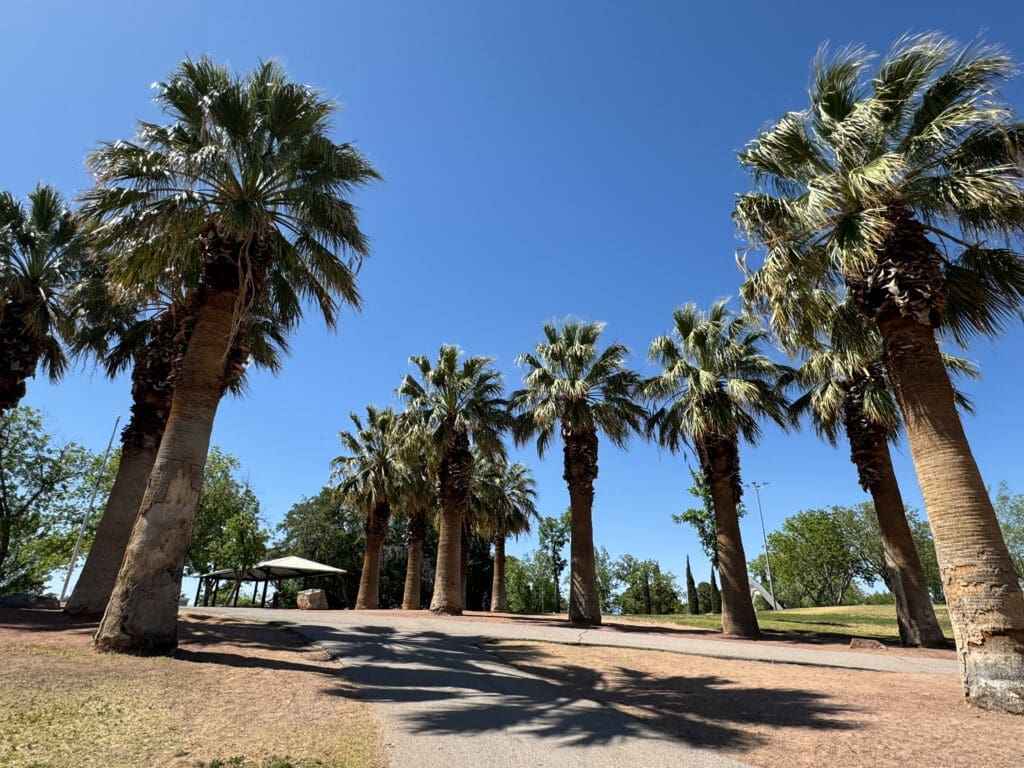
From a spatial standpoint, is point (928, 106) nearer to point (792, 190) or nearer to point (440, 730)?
point (792, 190)

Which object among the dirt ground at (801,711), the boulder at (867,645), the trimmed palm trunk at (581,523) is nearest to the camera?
the dirt ground at (801,711)

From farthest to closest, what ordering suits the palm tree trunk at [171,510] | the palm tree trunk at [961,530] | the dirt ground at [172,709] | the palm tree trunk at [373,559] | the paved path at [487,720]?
the palm tree trunk at [373,559] → the palm tree trunk at [171,510] → the palm tree trunk at [961,530] → the paved path at [487,720] → the dirt ground at [172,709]

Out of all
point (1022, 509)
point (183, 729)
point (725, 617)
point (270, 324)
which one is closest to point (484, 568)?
point (725, 617)

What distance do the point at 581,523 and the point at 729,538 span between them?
15.8 feet

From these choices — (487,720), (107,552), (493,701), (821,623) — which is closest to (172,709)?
(487,720)

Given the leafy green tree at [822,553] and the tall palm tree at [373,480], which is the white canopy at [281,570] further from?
the leafy green tree at [822,553]

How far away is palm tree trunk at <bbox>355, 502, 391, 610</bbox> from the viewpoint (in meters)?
26.0

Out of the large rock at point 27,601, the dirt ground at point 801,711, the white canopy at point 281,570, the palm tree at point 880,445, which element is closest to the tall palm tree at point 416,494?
the white canopy at point 281,570

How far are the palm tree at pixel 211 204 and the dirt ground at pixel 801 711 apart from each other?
7.55 m

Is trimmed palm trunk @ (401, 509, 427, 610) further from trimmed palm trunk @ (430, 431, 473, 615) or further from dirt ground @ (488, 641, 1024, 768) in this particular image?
dirt ground @ (488, 641, 1024, 768)

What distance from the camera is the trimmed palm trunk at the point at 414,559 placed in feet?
79.0

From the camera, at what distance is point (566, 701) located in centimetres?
711

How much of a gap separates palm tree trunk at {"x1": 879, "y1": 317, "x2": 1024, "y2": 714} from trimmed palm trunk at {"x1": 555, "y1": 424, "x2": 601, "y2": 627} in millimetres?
11590

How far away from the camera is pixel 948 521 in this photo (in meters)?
7.36
